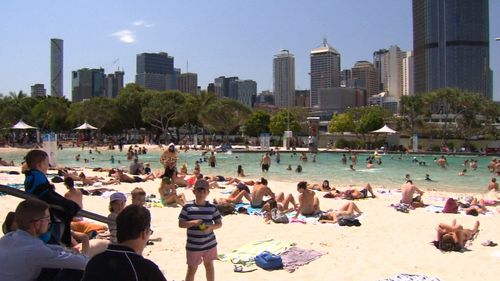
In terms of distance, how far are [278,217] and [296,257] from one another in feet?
10.5

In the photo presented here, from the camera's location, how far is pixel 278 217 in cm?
1066

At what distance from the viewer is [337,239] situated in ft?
29.8

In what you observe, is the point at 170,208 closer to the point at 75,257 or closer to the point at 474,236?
the point at 474,236

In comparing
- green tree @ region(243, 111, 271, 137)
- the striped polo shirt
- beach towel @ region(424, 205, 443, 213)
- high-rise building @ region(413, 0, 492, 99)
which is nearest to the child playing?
the striped polo shirt

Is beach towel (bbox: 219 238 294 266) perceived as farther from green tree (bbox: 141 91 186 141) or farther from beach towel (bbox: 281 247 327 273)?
green tree (bbox: 141 91 186 141)

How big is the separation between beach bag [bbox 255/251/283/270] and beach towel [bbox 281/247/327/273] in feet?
0.37

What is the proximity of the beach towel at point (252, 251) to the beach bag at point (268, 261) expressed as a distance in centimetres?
15

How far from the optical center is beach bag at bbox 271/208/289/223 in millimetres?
10617

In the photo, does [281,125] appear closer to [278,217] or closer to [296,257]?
[278,217]

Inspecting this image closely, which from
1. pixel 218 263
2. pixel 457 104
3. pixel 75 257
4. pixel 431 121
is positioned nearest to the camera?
pixel 75 257

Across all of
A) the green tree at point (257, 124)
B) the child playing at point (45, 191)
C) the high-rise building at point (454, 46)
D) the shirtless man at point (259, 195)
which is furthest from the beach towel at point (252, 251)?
the high-rise building at point (454, 46)

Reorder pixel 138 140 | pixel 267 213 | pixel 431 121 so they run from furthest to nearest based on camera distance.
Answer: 1. pixel 138 140
2. pixel 431 121
3. pixel 267 213

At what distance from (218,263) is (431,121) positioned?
2333 inches

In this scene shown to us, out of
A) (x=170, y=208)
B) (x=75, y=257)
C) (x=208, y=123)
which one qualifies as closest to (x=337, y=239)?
(x=170, y=208)
